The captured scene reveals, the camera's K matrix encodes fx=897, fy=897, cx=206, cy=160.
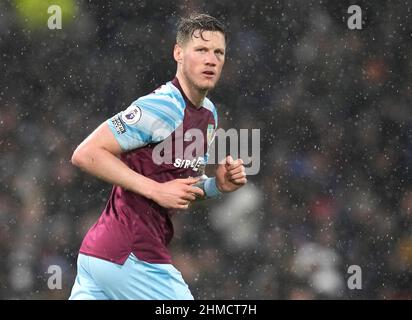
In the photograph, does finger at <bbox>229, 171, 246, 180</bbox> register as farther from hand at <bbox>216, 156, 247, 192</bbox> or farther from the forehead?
the forehead

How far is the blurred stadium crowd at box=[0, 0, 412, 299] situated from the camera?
219 inches

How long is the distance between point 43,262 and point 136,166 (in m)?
2.59

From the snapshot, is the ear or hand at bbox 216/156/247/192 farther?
the ear

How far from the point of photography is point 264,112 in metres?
5.71

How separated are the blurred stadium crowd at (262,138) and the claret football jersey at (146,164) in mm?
2413

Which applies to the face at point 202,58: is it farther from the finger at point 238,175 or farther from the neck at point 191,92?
the finger at point 238,175

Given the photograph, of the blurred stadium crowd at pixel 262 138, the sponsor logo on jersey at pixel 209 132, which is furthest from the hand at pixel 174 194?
the blurred stadium crowd at pixel 262 138

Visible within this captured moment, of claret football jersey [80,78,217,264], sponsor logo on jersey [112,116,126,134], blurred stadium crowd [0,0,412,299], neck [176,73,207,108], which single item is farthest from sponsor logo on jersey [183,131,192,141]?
blurred stadium crowd [0,0,412,299]

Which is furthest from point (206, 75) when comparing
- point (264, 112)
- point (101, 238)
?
point (264, 112)

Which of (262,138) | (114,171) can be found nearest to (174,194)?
(114,171)

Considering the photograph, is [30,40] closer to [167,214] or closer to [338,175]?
[338,175]

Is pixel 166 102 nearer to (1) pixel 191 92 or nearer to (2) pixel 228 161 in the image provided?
(1) pixel 191 92

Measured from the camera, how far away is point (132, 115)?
3.05 meters

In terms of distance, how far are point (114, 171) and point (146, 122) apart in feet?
0.69
